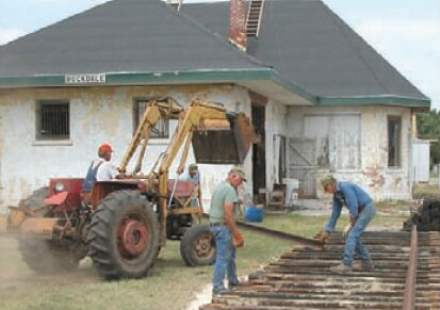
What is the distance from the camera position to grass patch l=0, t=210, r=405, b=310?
980 cm

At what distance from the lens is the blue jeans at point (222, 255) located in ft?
32.4

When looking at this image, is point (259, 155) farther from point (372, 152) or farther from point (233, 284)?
point (233, 284)

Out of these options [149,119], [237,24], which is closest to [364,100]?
[237,24]

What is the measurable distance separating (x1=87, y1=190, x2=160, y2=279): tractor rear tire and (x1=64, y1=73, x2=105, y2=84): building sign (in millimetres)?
9305

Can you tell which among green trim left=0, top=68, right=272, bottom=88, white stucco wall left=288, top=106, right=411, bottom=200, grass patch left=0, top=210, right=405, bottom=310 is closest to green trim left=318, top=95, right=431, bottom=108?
white stucco wall left=288, top=106, right=411, bottom=200

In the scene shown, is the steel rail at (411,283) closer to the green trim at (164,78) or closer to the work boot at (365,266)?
the work boot at (365,266)

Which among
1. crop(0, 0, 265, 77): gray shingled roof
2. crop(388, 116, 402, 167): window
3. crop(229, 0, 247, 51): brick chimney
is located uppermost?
crop(229, 0, 247, 51): brick chimney

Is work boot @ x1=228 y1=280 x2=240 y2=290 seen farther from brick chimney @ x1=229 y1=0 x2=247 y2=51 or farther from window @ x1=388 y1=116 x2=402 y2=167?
window @ x1=388 y1=116 x2=402 y2=167

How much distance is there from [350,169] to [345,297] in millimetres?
19732

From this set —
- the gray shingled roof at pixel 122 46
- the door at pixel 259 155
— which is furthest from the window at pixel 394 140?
the gray shingled roof at pixel 122 46

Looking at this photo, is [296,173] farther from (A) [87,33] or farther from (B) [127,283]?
(B) [127,283]

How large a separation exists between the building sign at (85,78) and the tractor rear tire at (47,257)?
8.90 metres

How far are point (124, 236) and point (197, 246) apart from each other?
1753mm

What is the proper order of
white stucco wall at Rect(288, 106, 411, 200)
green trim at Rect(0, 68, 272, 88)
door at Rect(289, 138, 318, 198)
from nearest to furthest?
green trim at Rect(0, 68, 272, 88) → white stucco wall at Rect(288, 106, 411, 200) → door at Rect(289, 138, 318, 198)
